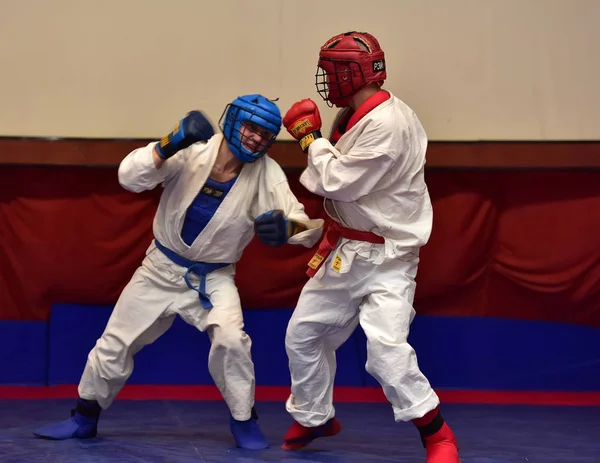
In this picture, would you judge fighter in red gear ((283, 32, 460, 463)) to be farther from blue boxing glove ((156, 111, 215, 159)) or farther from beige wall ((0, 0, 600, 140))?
beige wall ((0, 0, 600, 140))

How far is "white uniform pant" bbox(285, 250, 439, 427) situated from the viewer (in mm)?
3326

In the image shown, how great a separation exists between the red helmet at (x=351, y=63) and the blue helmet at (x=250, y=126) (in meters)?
0.29

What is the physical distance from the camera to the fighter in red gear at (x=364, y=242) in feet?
11.0

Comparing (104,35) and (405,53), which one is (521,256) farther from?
(104,35)

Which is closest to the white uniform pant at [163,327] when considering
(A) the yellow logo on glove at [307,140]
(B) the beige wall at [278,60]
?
(A) the yellow logo on glove at [307,140]

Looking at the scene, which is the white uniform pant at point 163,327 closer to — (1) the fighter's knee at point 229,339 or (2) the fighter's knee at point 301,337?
(1) the fighter's knee at point 229,339

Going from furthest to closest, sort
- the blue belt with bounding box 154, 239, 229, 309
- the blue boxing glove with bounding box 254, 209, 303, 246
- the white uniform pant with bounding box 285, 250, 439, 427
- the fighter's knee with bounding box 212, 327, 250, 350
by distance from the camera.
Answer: the blue belt with bounding box 154, 239, 229, 309, the fighter's knee with bounding box 212, 327, 250, 350, the blue boxing glove with bounding box 254, 209, 303, 246, the white uniform pant with bounding box 285, 250, 439, 427

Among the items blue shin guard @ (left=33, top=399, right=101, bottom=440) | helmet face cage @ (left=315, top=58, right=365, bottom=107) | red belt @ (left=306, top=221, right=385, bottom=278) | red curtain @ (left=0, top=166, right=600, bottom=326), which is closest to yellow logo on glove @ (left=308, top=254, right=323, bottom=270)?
red belt @ (left=306, top=221, right=385, bottom=278)

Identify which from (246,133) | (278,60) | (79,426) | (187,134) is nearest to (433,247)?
(278,60)

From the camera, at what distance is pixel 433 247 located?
4906 mm

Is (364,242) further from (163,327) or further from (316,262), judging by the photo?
(163,327)

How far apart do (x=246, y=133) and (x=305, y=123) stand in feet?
0.95

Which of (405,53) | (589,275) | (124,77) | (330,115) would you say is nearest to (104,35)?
(124,77)

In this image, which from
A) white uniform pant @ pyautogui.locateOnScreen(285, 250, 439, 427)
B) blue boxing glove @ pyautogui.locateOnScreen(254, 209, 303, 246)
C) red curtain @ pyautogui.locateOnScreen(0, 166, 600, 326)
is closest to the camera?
white uniform pant @ pyautogui.locateOnScreen(285, 250, 439, 427)
